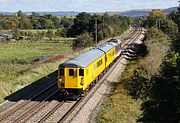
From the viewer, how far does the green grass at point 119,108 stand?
2227cm

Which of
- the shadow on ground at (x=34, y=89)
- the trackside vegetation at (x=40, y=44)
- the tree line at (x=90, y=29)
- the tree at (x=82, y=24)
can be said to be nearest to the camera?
the shadow on ground at (x=34, y=89)

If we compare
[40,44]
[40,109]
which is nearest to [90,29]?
[40,44]

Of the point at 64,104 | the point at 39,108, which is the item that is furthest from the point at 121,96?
the point at 39,108

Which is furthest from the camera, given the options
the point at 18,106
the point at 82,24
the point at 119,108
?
the point at 82,24

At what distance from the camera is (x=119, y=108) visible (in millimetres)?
24797

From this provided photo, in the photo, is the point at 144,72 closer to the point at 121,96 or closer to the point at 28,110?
the point at 121,96

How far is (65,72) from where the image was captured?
1048 inches

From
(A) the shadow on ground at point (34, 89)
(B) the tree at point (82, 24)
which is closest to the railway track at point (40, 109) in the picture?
(A) the shadow on ground at point (34, 89)

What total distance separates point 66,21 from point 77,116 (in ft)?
536

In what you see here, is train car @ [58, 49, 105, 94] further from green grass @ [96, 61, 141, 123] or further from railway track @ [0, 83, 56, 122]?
railway track @ [0, 83, 56, 122]

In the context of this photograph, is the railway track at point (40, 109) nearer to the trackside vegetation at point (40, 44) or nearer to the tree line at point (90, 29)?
the trackside vegetation at point (40, 44)

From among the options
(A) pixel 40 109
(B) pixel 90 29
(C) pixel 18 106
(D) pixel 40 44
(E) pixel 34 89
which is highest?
(A) pixel 40 109

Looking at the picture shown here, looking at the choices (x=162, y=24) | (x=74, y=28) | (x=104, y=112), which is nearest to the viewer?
(x=104, y=112)

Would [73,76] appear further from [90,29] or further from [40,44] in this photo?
[90,29]
